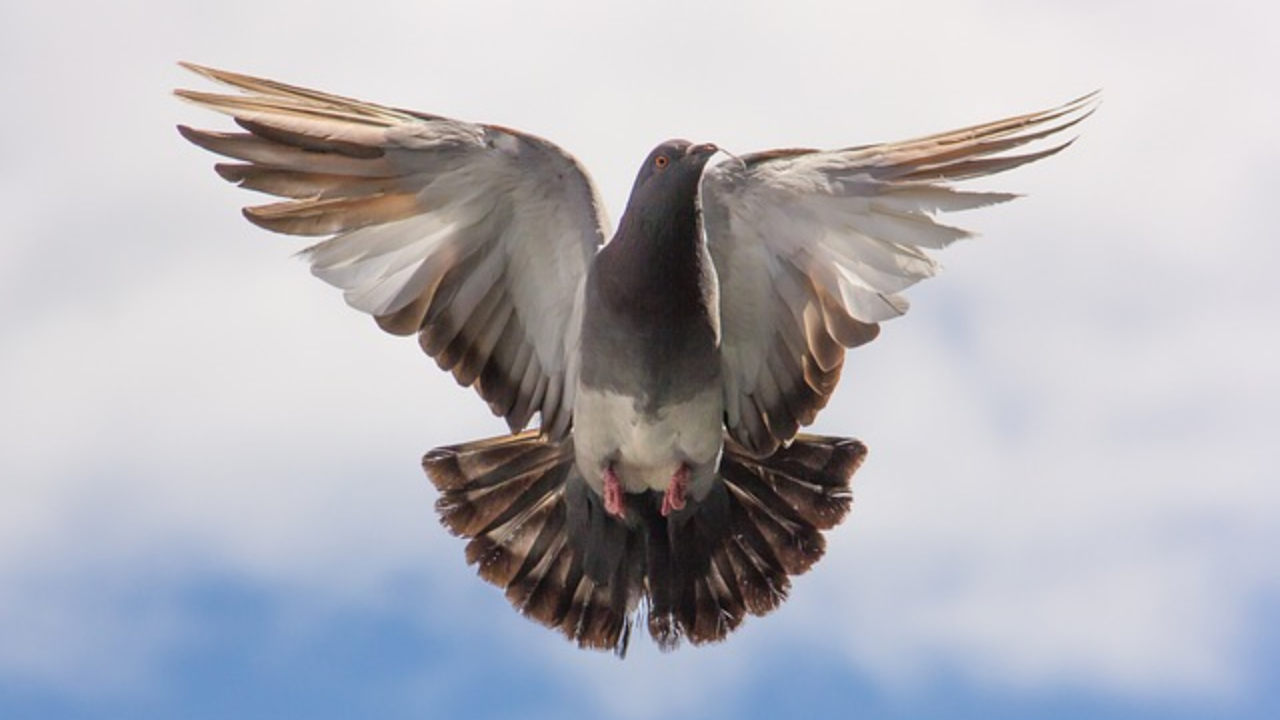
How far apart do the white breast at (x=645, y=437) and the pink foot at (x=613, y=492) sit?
1.3 inches

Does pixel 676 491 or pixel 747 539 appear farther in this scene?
pixel 747 539

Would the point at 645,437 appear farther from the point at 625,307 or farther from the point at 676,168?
the point at 676,168

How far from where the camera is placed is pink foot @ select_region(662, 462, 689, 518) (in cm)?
1048

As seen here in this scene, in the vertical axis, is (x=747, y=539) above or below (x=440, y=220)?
below

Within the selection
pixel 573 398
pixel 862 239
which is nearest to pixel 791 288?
pixel 862 239

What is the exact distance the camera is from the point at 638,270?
32.5ft

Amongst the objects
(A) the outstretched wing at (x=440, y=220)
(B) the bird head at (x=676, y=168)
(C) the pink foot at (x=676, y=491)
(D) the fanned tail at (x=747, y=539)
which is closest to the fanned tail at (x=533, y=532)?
(D) the fanned tail at (x=747, y=539)

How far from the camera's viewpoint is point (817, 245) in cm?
1029

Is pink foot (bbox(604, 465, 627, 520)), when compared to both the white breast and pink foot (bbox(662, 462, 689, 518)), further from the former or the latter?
pink foot (bbox(662, 462, 689, 518))

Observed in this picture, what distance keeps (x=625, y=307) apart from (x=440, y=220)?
1.04 meters

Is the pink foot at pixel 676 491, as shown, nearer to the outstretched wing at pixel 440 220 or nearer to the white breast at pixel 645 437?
the white breast at pixel 645 437

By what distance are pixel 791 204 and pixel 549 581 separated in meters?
2.36

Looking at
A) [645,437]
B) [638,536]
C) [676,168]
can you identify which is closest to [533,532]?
[638,536]

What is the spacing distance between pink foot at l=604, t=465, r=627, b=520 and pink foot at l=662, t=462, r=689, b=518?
0.21m
